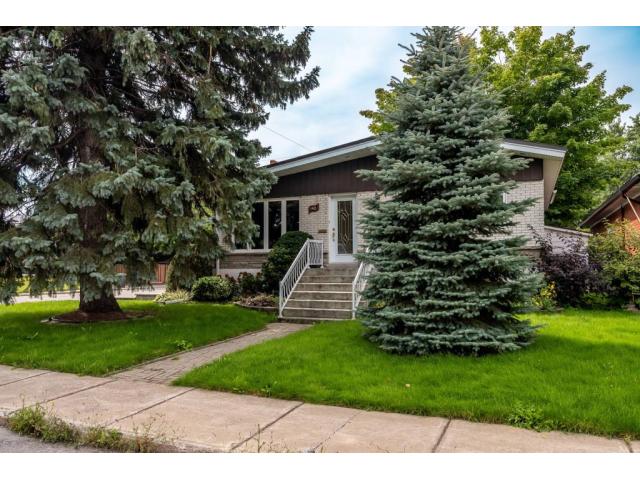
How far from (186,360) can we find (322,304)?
163 inches

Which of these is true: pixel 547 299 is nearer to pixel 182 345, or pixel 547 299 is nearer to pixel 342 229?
pixel 342 229

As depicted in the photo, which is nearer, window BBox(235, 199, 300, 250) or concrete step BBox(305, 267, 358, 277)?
concrete step BBox(305, 267, 358, 277)

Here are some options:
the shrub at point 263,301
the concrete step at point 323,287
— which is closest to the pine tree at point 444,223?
the concrete step at point 323,287

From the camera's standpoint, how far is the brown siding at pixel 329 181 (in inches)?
518

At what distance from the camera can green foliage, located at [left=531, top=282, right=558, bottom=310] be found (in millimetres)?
9438

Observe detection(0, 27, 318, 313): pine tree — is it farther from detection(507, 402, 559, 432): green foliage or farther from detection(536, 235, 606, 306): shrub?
detection(536, 235, 606, 306): shrub

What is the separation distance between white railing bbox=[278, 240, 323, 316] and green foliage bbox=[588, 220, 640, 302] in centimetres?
705

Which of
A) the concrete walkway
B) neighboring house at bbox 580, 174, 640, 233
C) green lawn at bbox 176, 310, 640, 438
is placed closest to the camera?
green lawn at bbox 176, 310, 640, 438

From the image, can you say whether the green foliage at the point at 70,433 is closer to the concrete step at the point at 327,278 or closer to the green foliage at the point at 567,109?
the concrete step at the point at 327,278

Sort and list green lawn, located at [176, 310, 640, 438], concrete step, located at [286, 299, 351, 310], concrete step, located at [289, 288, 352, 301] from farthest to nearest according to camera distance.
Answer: concrete step, located at [289, 288, 352, 301]
concrete step, located at [286, 299, 351, 310]
green lawn, located at [176, 310, 640, 438]

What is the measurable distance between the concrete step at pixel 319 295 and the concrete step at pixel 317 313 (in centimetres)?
47

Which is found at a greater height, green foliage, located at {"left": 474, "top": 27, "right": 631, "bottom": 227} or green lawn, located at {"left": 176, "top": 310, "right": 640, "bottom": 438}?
green foliage, located at {"left": 474, "top": 27, "right": 631, "bottom": 227}

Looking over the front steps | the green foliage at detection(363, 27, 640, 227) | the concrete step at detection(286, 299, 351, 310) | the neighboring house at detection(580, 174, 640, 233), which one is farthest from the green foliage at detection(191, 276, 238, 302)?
the neighboring house at detection(580, 174, 640, 233)

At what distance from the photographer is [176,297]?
44.5ft
